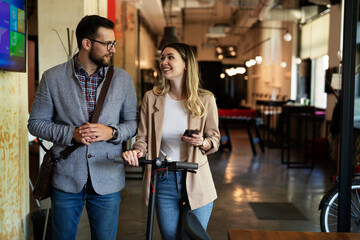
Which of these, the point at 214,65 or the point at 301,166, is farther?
the point at 214,65

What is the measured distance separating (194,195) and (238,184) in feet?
Answer: 13.5

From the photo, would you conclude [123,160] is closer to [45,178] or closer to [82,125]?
[82,125]

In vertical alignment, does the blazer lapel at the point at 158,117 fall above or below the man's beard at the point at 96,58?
below

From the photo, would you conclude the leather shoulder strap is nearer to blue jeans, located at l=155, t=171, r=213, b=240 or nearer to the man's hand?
the man's hand

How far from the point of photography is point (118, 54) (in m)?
8.23

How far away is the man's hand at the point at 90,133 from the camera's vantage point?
1.93m

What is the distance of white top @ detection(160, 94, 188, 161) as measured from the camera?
6.95ft

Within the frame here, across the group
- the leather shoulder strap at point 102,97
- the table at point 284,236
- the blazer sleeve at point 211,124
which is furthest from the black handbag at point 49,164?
the table at point 284,236

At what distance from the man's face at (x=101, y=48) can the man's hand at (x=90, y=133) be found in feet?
1.08

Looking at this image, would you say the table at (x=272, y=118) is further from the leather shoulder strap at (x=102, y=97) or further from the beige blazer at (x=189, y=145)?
the leather shoulder strap at (x=102, y=97)

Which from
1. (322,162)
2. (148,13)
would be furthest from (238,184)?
(148,13)

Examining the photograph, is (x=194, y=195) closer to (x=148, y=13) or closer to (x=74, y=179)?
(x=74, y=179)

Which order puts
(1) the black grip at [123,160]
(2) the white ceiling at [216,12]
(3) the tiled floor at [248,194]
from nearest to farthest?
(1) the black grip at [123,160], (3) the tiled floor at [248,194], (2) the white ceiling at [216,12]

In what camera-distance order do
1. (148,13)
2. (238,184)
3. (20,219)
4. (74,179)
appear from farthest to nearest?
(148,13)
(238,184)
(20,219)
(74,179)
